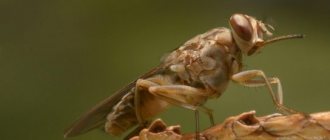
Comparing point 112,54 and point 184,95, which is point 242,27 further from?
point 112,54

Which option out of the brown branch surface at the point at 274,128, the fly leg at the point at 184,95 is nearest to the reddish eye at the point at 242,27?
the fly leg at the point at 184,95

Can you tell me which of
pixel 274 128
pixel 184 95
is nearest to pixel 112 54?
pixel 184 95

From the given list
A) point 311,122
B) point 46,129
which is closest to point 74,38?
point 46,129

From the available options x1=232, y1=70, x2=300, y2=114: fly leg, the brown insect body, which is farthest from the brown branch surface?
the brown insect body

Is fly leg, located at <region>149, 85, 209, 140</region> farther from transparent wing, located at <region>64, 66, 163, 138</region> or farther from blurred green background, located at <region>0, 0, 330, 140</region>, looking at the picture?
blurred green background, located at <region>0, 0, 330, 140</region>

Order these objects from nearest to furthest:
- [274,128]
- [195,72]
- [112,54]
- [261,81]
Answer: [274,128]
[261,81]
[195,72]
[112,54]

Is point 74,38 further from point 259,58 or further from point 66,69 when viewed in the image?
point 259,58
